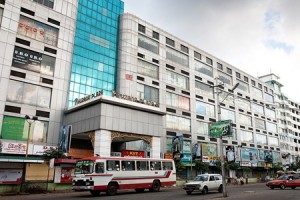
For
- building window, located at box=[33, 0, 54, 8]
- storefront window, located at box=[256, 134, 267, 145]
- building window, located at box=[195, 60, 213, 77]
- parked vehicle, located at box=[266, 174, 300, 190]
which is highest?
building window, located at box=[33, 0, 54, 8]

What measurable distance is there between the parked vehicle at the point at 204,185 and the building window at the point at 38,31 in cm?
2730

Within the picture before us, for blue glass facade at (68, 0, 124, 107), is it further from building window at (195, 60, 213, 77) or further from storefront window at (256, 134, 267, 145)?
storefront window at (256, 134, 267, 145)

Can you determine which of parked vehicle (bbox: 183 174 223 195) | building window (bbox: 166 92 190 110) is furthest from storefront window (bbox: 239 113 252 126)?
parked vehicle (bbox: 183 174 223 195)

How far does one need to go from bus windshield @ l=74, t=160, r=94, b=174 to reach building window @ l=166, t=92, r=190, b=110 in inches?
1138

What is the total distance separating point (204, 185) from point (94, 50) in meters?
27.2

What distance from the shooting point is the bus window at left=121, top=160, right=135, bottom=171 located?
25.3 meters

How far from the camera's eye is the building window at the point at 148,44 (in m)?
50.3

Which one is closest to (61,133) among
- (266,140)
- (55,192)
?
(55,192)

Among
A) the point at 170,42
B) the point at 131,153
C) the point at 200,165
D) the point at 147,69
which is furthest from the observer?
the point at 170,42

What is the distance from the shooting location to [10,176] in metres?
32.5

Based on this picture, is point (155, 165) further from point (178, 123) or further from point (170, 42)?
point (170, 42)

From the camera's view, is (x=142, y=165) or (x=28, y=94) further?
(x=28, y=94)

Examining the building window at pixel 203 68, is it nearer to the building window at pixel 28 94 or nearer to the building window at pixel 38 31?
the building window at pixel 38 31

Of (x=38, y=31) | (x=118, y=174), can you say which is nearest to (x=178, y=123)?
(x=38, y=31)
